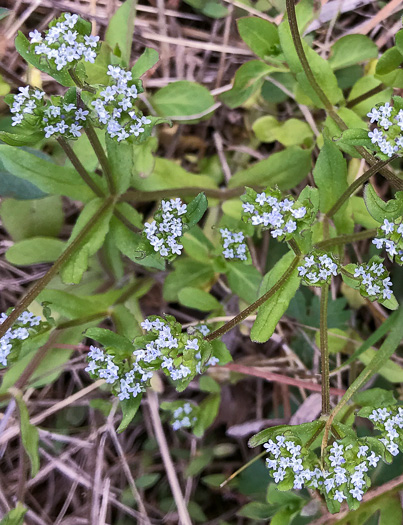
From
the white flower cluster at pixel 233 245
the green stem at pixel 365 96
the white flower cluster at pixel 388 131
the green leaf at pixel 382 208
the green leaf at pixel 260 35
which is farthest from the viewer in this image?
the green stem at pixel 365 96

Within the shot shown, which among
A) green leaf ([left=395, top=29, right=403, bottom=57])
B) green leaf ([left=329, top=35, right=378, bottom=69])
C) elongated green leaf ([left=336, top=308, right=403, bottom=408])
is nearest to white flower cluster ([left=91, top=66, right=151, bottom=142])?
green leaf ([left=395, top=29, right=403, bottom=57])

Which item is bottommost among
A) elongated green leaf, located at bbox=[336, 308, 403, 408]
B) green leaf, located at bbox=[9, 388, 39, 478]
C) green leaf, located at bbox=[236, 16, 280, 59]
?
green leaf, located at bbox=[9, 388, 39, 478]

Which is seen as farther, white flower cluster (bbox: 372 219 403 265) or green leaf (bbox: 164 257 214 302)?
green leaf (bbox: 164 257 214 302)

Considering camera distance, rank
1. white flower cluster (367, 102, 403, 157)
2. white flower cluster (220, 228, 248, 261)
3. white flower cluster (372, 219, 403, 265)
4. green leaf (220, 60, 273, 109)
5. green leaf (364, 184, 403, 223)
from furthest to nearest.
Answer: green leaf (220, 60, 273, 109), white flower cluster (220, 228, 248, 261), green leaf (364, 184, 403, 223), white flower cluster (372, 219, 403, 265), white flower cluster (367, 102, 403, 157)

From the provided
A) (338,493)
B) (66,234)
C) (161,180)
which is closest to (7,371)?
(66,234)

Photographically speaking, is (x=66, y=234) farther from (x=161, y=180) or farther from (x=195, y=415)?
(x=195, y=415)

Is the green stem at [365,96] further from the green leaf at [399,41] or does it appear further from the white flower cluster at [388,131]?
the white flower cluster at [388,131]

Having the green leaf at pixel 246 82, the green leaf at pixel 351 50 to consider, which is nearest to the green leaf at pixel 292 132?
the green leaf at pixel 246 82

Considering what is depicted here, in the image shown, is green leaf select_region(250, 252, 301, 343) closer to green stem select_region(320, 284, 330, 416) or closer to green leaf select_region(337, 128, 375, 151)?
green stem select_region(320, 284, 330, 416)
